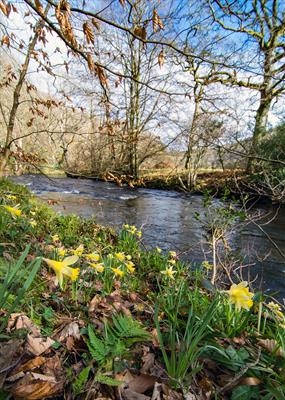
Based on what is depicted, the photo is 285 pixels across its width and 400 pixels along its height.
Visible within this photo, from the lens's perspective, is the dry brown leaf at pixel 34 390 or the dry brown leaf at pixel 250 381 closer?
the dry brown leaf at pixel 34 390

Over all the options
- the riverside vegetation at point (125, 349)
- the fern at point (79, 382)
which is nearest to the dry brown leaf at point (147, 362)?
the riverside vegetation at point (125, 349)

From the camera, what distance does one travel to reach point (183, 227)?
24.8 feet

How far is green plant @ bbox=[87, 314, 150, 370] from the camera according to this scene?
1222 millimetres

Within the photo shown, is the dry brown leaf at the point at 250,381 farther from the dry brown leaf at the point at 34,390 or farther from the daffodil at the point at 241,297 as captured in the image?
the dry brown leaf at the point at 34,390

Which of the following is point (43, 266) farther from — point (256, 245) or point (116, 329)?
point (256, 245)

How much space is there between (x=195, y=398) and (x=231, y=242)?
5.74m

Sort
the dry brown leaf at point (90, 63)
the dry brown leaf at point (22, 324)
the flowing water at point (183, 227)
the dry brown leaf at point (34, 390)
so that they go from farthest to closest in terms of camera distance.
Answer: the flowing water at point (183, 227)
the dry brown leaf at point (90, 63)
the dry brown leaf at point (22, 324)
the dry brown leaf at point (34, 390)

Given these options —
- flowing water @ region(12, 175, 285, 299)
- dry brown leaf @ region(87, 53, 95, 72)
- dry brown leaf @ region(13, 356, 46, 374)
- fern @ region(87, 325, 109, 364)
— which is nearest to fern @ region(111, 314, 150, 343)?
fern @ region(87, 325, 109, 364)

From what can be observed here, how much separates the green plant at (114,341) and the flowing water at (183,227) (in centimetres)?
210

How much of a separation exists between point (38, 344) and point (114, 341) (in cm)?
34

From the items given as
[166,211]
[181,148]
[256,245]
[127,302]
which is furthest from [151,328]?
[181,148]

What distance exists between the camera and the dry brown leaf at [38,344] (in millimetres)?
1186

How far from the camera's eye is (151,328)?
1703mm

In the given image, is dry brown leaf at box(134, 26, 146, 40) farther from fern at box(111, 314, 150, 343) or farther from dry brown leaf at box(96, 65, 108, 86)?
fern at box(111, 314, 150, 343)
